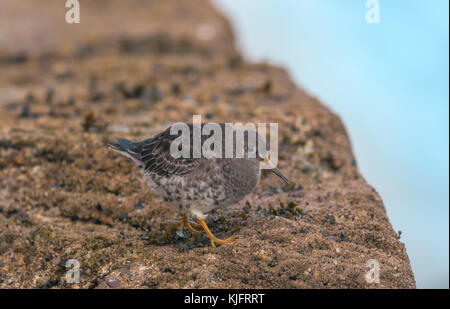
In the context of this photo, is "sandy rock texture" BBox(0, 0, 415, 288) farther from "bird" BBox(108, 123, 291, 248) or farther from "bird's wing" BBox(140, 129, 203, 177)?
"bird's wing" BBox(140, 129, 203, 177)

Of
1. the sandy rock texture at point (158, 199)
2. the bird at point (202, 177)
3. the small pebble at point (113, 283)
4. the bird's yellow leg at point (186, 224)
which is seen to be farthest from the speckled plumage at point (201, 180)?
the small pebble at point (113, 283)

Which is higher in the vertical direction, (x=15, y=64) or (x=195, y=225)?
(x=15, y=64)

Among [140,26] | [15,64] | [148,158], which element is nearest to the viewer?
[148,158]

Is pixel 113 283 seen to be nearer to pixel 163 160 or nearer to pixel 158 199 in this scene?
pixel 163 160

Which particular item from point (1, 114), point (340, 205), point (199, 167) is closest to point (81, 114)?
point (1, 114)

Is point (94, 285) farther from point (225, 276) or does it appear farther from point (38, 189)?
point (38, 189)

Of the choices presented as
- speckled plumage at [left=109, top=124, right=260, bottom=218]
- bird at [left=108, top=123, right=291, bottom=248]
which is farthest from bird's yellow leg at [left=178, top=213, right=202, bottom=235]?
speckled plumage at [left=109, top=124, right=260, bottom=218]
